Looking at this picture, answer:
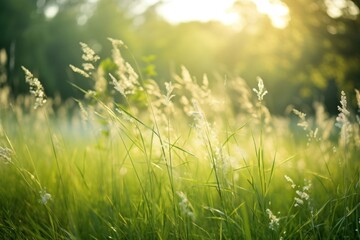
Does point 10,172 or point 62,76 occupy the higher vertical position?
point 10,172

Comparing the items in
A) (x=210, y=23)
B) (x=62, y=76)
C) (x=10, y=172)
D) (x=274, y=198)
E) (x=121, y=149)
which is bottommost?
(x=62, y=76)

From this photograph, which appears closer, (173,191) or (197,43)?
(173,191)

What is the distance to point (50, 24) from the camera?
1828 centimetres

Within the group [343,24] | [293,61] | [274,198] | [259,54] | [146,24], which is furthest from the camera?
[146,24]

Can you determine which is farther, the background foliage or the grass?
the background foliage

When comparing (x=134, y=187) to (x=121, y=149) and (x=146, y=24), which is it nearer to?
(x=121, y=149)

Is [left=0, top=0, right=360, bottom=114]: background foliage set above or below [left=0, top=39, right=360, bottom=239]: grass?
below

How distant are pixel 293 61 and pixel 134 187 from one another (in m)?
7.02

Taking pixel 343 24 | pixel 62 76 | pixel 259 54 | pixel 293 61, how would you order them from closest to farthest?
pixel 343 24
pixel 293 61
pixel 259 54
pixel 62 76

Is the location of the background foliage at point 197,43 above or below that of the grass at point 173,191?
below

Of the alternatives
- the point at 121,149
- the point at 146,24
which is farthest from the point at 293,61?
the point at 146,24

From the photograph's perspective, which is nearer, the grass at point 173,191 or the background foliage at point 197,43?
the grass at point 173,191

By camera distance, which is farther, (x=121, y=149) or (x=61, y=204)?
(x=121, y=149)

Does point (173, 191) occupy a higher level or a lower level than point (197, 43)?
higher
